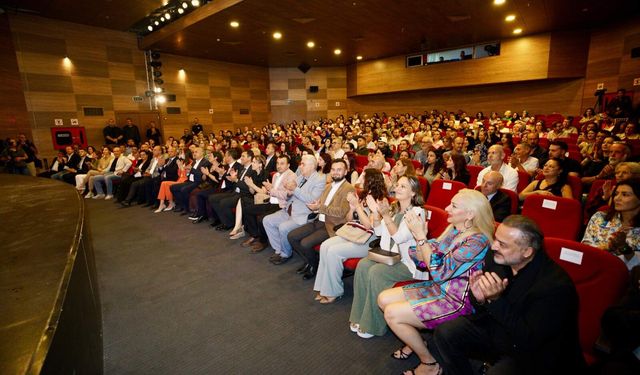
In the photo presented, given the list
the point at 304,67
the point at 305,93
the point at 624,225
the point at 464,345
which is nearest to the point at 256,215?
the point at 464,345

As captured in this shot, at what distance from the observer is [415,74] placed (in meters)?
14.0

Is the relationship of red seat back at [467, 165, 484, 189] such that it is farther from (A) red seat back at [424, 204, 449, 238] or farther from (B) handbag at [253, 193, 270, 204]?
(B) handbag at [253, 193, 270, 204]

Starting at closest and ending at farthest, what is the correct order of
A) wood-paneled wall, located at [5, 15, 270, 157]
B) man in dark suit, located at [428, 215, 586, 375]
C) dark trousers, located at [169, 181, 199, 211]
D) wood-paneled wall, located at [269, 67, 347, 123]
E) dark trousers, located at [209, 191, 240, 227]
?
man in dark suit, located at [428, 215, 586, 375], dark trousers, located at [209, 191, 240, 227], dark trousers, located at [169, 181, 199, 211], wood-paneled wall, located at [5, 15, 270, 157], wood-paneled wall, located at [269, 67, 347, 123]

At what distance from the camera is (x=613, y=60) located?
955cm

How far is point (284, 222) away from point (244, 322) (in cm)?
140

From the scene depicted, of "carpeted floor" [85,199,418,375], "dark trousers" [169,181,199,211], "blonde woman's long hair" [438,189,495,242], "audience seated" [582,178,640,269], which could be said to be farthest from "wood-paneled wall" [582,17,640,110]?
"dark trousers" [169,181,199,211]

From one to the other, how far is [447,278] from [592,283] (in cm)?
76

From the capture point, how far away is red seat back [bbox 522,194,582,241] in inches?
107

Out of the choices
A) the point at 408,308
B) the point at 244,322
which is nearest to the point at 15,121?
the point at 244,322

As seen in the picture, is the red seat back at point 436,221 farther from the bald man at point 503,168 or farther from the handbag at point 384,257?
the bald man at point 503,168

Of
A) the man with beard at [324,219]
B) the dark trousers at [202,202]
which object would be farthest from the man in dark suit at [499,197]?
the dark trousers at [202,202]

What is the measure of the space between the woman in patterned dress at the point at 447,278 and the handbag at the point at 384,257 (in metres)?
0.31

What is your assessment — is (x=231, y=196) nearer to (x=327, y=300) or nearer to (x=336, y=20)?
(x=327, y=300)

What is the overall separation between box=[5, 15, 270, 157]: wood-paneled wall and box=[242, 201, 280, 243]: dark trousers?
9508 millimetres
